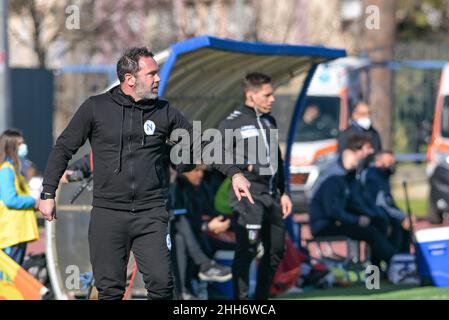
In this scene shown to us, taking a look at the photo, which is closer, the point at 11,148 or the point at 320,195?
the point at 11,148

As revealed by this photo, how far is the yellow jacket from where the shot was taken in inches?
417

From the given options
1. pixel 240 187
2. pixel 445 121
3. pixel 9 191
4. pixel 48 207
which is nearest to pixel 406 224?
pixel 9 191

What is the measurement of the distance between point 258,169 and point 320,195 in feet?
9.26

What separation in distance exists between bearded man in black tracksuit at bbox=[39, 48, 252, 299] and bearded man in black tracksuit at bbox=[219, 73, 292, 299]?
2048 millimetres

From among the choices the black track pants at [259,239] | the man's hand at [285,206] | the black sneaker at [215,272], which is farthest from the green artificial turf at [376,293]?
the man's hand at [285,206]

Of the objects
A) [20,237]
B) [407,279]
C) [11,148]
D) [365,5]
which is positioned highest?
[365,5]

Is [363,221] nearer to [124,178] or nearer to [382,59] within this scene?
[124,178]

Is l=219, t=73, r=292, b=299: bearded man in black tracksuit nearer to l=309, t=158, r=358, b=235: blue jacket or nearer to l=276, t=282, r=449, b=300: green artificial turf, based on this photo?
l=276, t=282, r=449, b=300: green artificial turf

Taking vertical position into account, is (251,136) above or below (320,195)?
above

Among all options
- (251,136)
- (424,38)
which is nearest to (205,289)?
(251,136)

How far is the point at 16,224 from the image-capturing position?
10664mm

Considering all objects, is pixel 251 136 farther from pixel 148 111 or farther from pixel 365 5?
pixel 365 5

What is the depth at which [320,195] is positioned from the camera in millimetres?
12836

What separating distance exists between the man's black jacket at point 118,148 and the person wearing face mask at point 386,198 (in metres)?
5.66
